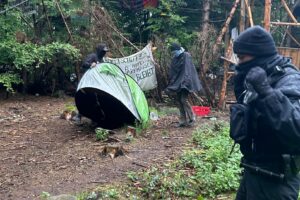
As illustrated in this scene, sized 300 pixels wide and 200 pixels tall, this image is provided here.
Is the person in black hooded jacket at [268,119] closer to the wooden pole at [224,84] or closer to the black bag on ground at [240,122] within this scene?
the black bag on ground at [240,122]

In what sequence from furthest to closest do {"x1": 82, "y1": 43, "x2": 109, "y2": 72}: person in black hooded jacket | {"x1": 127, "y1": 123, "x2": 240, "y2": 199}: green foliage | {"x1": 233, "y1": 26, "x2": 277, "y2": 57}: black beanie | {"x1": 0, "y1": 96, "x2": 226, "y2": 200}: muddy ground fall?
{"x1": 82, "y1": 43, "x2": 109, "y2": 72}: person in black hooded jacket, {"x1": 0, "y1": 96, "x2": 226, "y2": 200}: muddy ground, {"x1": 127, "y1": 123, "x2": 240, "y2": 199}: green foliage, {"x1": 233, "y1": 26, "x2": 277, "y2": 57}: black beanie

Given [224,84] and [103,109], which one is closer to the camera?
[103,109]

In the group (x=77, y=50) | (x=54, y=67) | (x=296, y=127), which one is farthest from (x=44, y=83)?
(x=296, y=127)

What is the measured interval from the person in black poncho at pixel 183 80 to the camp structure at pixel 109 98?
809 millimetres

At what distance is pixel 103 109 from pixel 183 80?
5.81 feet

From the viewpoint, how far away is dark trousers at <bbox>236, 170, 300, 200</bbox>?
3.13 m

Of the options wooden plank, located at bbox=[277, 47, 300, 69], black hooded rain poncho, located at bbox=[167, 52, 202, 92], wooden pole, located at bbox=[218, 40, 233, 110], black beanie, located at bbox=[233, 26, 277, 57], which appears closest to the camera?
black beanie, located at bbox=[233, 26, 277, 57]

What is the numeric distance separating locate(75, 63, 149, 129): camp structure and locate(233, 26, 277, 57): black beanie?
5346 millimetres

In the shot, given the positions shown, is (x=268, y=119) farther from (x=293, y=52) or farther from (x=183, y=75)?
(x=293, y=52)

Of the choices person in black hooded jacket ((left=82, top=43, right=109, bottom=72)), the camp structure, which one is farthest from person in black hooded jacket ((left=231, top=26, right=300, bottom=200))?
person in black hooded jacket ((left=82, top=43, right=109, bottom=72))

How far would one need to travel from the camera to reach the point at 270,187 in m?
3.16

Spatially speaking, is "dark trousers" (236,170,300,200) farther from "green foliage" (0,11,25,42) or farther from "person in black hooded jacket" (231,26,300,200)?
"green foliage" (0,11,25,42)

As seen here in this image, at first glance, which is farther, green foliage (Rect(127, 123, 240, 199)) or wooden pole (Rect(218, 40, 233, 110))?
wooden pole (Rect(218, 40, 233, 110))

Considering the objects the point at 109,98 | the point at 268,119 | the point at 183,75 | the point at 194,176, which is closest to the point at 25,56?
the point at 109,98
